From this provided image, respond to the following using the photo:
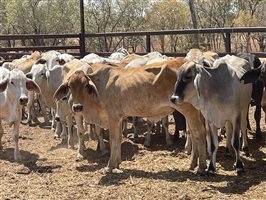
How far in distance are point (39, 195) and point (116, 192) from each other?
2.90 ft

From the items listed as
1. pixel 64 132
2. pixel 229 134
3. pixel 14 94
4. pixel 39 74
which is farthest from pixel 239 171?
pixel 39 74

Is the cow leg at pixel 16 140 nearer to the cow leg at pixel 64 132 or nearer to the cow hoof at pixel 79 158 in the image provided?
the cow hoof at pixel 79 158

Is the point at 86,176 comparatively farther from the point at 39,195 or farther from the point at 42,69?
the point at 42,69

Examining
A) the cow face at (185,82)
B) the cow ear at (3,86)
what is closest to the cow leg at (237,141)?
the cow face at (185,82)

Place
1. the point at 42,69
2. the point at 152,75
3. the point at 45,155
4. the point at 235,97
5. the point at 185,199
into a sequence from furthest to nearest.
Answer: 1. the point at 42,69
2. the point at 45,155
3. the point at 152,75
4. the point at 235,97
5. the point at 185,199

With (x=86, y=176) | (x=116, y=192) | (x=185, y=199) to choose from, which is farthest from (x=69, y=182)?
(x=185, y=199)

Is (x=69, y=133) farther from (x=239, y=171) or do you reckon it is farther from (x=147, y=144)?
(x=239, y=171)

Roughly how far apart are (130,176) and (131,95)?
1051mm

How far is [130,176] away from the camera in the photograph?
6055 mm

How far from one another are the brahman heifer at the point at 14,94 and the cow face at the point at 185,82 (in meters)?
2.53

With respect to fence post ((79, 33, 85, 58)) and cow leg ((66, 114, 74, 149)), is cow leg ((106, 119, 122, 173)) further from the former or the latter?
fence post ((79, 33, 85, 58))

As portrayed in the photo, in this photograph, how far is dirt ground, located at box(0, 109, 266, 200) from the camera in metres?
5.36

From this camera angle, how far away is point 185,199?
508 centimetres

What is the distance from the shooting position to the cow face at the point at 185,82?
Result: 18.8 feet
